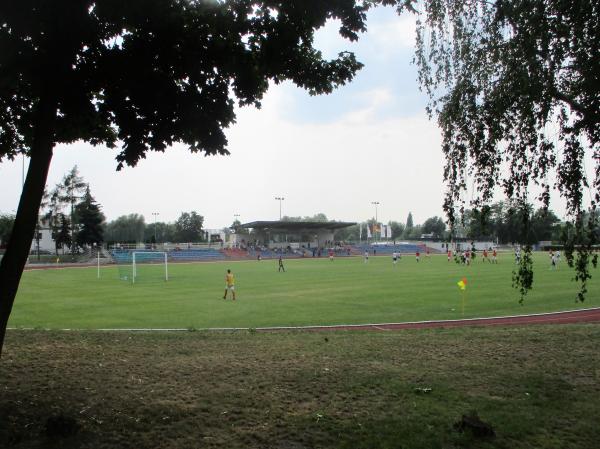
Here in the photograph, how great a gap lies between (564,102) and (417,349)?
207 inches

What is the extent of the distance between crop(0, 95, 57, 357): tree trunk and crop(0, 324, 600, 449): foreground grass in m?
1.35

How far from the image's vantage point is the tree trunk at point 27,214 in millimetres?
5754

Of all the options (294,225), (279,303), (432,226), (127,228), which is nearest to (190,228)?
(127,228)

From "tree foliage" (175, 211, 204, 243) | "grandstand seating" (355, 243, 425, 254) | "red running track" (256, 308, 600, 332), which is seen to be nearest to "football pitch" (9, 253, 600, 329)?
"red running track" (256, 308, 600, 332)

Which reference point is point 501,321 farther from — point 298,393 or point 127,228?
point 127,228

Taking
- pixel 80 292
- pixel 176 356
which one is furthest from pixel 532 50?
pixel 80 292

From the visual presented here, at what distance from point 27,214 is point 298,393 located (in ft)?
13.4

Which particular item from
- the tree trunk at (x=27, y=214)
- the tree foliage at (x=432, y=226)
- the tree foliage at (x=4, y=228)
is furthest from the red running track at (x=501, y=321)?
the tree foliage at (x=432, y=226)

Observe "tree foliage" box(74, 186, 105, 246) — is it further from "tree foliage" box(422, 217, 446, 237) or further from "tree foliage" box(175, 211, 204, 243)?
"tree foliage" box(422, 217, 446, 237)

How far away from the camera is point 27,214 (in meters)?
5.88

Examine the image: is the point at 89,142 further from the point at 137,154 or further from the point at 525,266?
the point at 525,266

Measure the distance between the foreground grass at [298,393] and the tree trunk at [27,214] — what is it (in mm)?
1348

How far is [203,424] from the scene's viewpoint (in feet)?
18.4

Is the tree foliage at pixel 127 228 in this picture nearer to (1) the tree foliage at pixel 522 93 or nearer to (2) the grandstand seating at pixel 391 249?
(2) the grandstand seating at pixel 391 249
